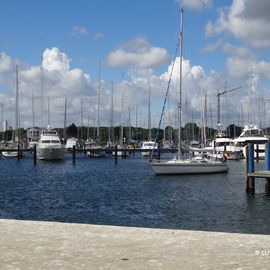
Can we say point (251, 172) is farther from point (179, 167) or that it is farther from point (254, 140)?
point (254, 140)

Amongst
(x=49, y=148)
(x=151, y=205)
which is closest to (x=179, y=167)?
(x=151, y=205)

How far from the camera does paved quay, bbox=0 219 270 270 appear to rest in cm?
973

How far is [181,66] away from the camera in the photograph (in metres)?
51.3

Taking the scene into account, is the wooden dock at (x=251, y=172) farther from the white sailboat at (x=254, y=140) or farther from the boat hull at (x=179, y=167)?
the white sailboat at (x=254, y=140)

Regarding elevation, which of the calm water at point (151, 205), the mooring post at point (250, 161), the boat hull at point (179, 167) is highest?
the mooring post at point (250, 161)

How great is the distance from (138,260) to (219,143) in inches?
3747

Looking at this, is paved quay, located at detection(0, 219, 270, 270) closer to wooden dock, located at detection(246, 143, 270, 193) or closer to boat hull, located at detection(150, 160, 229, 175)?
wooden dock, located at detection(246, 143, 270, 193)

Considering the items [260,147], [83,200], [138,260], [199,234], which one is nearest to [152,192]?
[83,200]

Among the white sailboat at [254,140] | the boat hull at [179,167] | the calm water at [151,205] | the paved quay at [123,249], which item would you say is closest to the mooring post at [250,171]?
the calm water at [151,205]

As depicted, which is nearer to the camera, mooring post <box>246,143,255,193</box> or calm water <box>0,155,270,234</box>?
calm water <box>0,155,270,234</box>

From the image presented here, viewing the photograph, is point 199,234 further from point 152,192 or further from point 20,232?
point 152,192

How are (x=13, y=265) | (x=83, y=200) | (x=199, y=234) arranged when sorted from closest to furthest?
(x=13, y=265), (x=199, y=234), (x=83, y=200)

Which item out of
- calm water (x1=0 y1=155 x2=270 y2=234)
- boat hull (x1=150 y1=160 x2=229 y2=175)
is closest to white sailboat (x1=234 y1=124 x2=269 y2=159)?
boat hull (x1=150 y1=160 x2=229 y2=175)

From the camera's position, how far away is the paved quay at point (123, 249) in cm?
973
